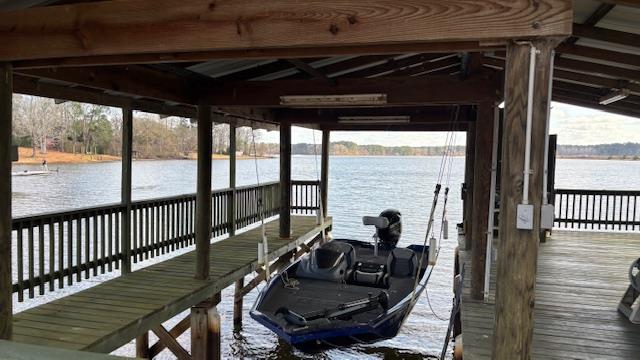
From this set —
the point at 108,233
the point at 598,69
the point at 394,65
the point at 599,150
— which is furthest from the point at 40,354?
the point at 599,150

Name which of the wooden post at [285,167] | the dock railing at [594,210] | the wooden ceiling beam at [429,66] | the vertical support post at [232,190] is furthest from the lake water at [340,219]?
the wooden ceiling beam at [429,66]

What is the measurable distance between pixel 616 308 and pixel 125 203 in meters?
5.69

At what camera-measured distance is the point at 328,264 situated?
6.86m

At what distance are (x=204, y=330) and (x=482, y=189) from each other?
11.7ft

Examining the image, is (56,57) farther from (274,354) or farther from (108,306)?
(274,354)

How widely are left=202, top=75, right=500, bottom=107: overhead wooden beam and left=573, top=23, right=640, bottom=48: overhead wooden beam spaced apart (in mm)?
1205

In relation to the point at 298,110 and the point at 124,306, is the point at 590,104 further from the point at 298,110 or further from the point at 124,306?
the point at 124,306

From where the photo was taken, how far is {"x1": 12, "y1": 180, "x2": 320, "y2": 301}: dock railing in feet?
16.7

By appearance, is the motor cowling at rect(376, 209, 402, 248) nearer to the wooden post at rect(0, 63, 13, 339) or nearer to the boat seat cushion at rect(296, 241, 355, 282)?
the boat seat cushion at rect(296, 241, 355, 282)

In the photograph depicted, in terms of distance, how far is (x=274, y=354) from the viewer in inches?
293

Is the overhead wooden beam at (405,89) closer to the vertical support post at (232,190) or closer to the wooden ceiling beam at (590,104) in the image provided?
the wooden ceiling beam at (590,104)

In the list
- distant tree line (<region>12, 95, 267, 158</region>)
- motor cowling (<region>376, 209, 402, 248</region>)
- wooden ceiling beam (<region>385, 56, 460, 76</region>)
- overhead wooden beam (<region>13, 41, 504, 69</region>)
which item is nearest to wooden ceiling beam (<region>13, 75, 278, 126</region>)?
distant tree line (<region>12, 95, 267, 158</region>)

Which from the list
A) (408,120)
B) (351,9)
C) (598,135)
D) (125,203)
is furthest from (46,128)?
(598,135)

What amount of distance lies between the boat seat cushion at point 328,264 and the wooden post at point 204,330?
5.05ft
